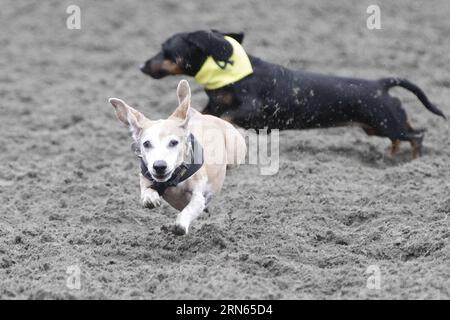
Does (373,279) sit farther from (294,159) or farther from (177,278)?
(294,159)

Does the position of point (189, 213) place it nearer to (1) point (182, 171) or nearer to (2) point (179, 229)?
(2) point (179, 229)

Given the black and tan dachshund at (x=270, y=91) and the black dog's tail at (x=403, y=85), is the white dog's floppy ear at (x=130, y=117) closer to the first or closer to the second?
the black and tan dachshund at (x=270, y=91)

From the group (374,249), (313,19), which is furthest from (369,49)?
(374,249)

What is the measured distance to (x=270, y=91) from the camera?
6789mm

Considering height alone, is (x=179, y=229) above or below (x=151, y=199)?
below

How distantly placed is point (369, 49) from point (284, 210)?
468 cm

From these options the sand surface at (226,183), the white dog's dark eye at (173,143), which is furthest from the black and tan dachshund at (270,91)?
the white dog's dark eye at (173,143)

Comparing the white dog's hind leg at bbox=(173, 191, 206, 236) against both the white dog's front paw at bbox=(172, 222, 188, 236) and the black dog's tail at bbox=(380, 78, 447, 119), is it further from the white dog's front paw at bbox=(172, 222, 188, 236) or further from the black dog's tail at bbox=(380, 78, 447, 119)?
the black dog's tail at bbox=(380, 78, 447, 119)

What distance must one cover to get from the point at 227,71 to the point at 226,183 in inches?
33.9

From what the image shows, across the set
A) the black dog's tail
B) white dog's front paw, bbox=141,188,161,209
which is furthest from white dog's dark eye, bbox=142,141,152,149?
the black dog's tail

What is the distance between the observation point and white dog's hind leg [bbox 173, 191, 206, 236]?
189 inches

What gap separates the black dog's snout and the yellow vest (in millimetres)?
2166

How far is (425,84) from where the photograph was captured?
29.7 feet

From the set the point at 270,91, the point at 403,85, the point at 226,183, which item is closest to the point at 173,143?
the point at 226,183
